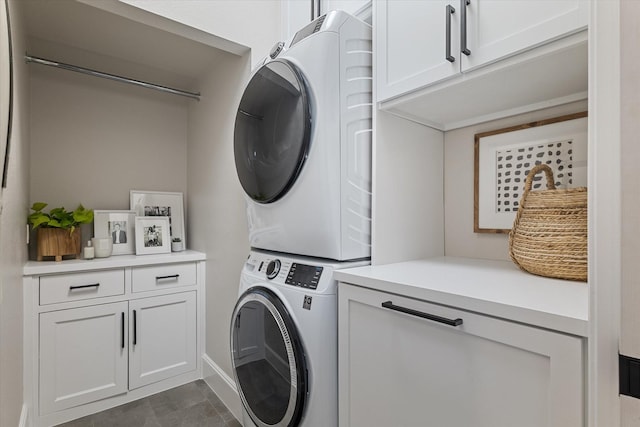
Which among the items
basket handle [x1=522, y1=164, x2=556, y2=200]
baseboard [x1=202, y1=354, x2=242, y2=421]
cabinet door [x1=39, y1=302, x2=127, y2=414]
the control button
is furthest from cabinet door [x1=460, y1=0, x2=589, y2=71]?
cabinet door [x1=39, y1=302, x2=127, y2=414]

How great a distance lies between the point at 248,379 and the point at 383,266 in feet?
2.74

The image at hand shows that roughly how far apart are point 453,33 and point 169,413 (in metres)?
2.48

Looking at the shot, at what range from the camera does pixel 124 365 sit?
6.86 ft

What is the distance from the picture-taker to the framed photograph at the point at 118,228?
2.44 meters

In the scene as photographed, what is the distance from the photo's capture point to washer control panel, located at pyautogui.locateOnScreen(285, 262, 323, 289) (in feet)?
4.03

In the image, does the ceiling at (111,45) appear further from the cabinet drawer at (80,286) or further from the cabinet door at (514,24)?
the cabinet door at (514,24)

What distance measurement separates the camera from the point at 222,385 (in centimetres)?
212

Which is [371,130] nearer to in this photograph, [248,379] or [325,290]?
[325,290]

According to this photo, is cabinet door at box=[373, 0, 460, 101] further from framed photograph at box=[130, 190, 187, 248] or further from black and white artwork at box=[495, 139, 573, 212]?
framed photograph at box=[130, 190, 187, 248]

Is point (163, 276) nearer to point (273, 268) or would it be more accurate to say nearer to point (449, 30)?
point (273, 268)

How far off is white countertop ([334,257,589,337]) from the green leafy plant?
1.96 metres

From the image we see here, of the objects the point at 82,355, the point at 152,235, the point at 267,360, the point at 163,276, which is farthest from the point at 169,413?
the point at 152,235

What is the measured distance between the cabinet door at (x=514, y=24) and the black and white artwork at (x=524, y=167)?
530 mm

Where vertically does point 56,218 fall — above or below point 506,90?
below
